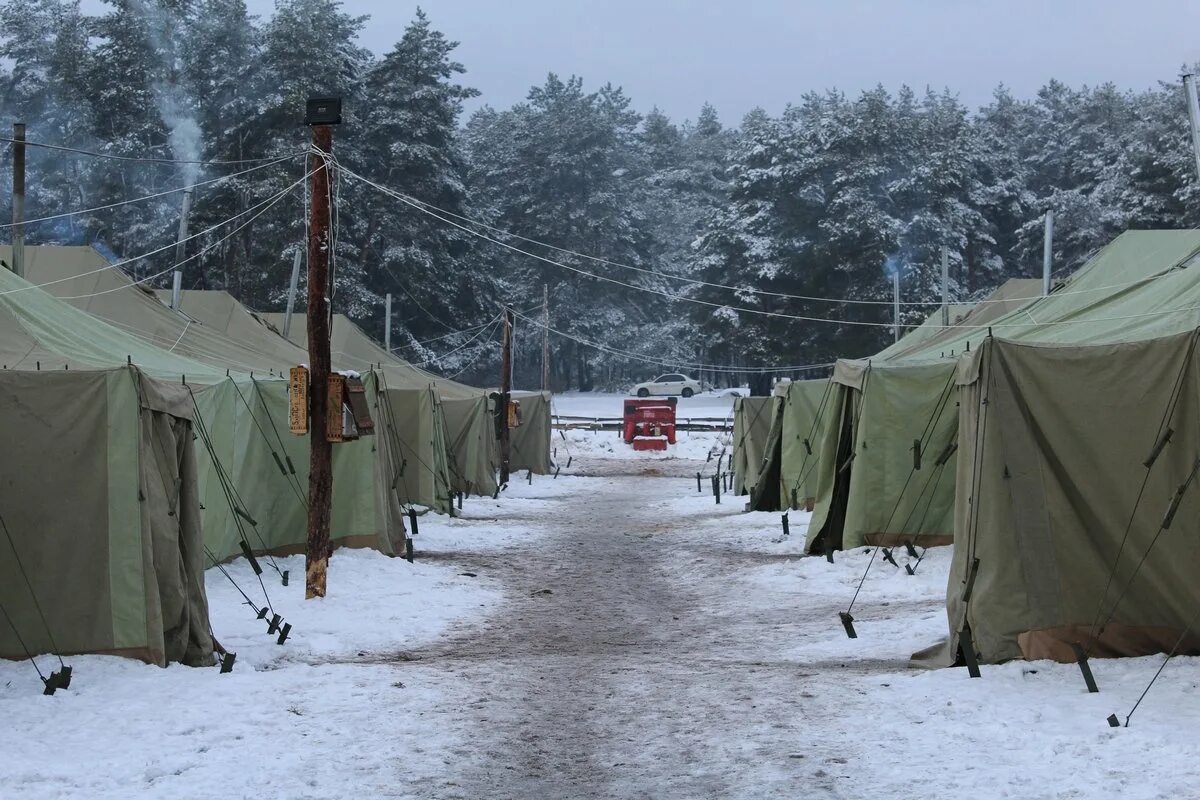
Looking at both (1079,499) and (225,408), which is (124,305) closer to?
(225,408)

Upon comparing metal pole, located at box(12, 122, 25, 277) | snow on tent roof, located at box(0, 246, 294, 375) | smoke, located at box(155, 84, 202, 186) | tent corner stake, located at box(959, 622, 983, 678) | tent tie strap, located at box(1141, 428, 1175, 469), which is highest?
smoke, located at box(155, 84, 202, 186)

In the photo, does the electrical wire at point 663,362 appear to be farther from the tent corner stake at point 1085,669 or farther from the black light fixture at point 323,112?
the tent corner stake at point 1085,669

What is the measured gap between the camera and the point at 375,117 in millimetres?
56219

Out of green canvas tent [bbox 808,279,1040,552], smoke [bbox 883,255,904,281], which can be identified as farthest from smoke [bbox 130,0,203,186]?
green canvas tent [bbox 808,279,1040,552]

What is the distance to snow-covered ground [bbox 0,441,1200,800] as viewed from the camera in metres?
6.27

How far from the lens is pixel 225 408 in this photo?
13758mm

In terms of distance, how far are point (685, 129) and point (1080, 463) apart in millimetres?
110480

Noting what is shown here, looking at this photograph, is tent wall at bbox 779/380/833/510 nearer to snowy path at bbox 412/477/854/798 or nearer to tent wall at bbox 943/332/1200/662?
snowy path at bbox 412/477/854/798

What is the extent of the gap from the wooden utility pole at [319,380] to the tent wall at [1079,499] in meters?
6.56

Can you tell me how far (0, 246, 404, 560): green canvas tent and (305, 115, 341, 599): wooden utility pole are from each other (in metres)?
1.07

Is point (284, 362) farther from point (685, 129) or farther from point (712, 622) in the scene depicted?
point (685, 129)

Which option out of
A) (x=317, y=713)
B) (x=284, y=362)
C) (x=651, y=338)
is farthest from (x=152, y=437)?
(x=651, y=338)

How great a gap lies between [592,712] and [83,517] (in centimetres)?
380

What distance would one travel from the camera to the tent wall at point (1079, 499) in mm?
8305
